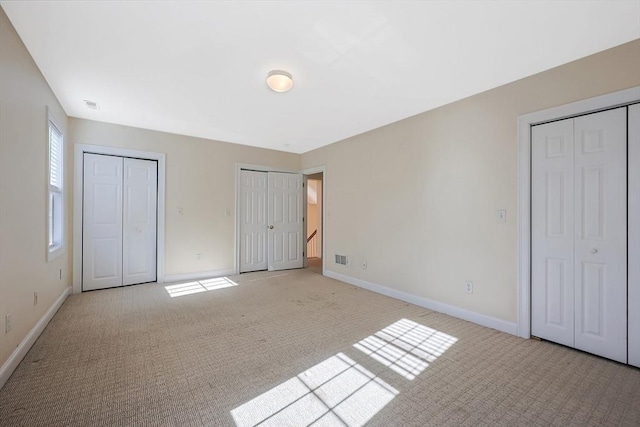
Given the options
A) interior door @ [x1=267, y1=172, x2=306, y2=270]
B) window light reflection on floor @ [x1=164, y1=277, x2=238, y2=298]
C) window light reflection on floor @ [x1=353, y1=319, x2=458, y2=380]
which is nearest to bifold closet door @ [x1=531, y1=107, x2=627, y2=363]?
window light reflection on floor @ [x1=353, y1=319, x2=458, y2=380]

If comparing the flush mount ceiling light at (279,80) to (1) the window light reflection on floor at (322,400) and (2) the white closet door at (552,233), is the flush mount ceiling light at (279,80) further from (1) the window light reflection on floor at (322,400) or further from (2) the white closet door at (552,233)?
(1) the window light reflection on floor at (322,400)

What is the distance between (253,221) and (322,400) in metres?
4.16

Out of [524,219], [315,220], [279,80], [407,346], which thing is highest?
[279,80]

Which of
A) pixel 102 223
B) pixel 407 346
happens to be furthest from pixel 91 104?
pixel 407 346

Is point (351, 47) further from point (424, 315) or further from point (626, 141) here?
point (424, 315)

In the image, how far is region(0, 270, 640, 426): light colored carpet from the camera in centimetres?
164

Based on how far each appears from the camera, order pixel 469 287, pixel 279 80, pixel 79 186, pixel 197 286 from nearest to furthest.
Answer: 1. pixel 279 80
2. pixel 469 287
3. pixel 79 186
4. pixel 197 286

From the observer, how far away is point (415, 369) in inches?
84.4

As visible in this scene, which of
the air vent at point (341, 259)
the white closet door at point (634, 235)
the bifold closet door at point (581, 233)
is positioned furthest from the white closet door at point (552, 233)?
the air vent at point (341, 259)

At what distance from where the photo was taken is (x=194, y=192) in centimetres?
490

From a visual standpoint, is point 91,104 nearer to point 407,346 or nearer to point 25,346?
point 25,346

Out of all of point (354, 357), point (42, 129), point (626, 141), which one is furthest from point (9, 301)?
point (626, 141)

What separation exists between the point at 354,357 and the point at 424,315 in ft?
4.49

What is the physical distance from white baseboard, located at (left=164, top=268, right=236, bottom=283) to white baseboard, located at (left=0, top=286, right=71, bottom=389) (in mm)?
1497
